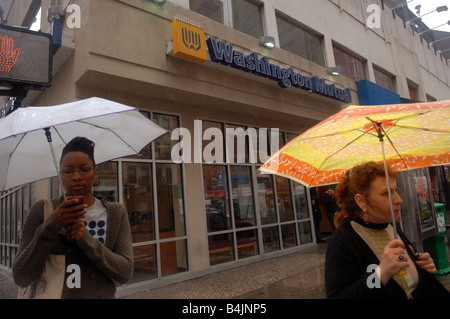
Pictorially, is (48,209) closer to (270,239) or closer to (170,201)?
(170,201)

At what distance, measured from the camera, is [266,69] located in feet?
25.5

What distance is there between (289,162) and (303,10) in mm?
9692

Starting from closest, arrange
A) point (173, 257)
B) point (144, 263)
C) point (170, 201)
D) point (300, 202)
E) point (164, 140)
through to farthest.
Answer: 1. point (144, 263)
2. point (173, 257)
3. point (170, 201)
4. point (164, 140)
5. point (300, 202)

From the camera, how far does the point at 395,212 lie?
204 centimetres

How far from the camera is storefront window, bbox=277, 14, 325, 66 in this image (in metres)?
9.93

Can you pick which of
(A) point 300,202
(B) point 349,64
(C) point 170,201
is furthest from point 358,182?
(B) point 349,64

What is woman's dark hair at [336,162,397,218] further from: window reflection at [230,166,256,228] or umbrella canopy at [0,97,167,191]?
window reflection at [230,166,256,228]

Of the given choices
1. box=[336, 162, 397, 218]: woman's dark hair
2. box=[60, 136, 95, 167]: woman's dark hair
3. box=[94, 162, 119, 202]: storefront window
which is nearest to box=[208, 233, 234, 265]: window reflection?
box=[94, 162, 119, 202]: storefront window

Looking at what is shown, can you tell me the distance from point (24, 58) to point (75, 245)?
3710mm

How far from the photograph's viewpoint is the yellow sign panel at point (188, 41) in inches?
245


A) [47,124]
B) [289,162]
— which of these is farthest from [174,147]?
[47,124]

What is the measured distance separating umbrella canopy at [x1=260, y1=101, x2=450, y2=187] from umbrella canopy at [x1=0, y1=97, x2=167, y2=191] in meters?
1.19

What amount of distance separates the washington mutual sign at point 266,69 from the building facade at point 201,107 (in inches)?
1.2
